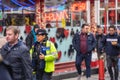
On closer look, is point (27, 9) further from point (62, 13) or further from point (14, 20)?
point (62, 13)

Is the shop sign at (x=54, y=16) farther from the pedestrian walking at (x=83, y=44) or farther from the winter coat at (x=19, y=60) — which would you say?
the winter coat at (x=19, y=60)

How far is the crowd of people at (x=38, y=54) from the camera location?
249 inches

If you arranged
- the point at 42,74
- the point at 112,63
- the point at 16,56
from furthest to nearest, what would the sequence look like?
the point at 112,63 < the point at 42,74 < the point at 16,56

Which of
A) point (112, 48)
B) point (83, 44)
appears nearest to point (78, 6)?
point (83, 44)

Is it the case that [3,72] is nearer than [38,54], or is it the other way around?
[3,72]

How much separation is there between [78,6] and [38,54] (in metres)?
11.7

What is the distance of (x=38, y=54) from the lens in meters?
8.62

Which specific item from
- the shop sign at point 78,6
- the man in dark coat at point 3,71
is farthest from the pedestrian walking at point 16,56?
the shop sign at point 78,6

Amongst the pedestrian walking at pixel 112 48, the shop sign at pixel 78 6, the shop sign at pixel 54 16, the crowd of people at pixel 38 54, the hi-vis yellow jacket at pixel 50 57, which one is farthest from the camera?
the shop sign at pixel 78 6

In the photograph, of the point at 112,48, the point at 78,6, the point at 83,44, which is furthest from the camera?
the point at 78,6

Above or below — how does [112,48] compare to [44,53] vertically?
below

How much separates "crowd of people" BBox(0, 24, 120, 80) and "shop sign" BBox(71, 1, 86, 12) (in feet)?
19.9

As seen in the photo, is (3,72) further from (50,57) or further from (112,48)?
(112,48)

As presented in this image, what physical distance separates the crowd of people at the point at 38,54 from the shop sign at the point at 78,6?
19.9 ft
